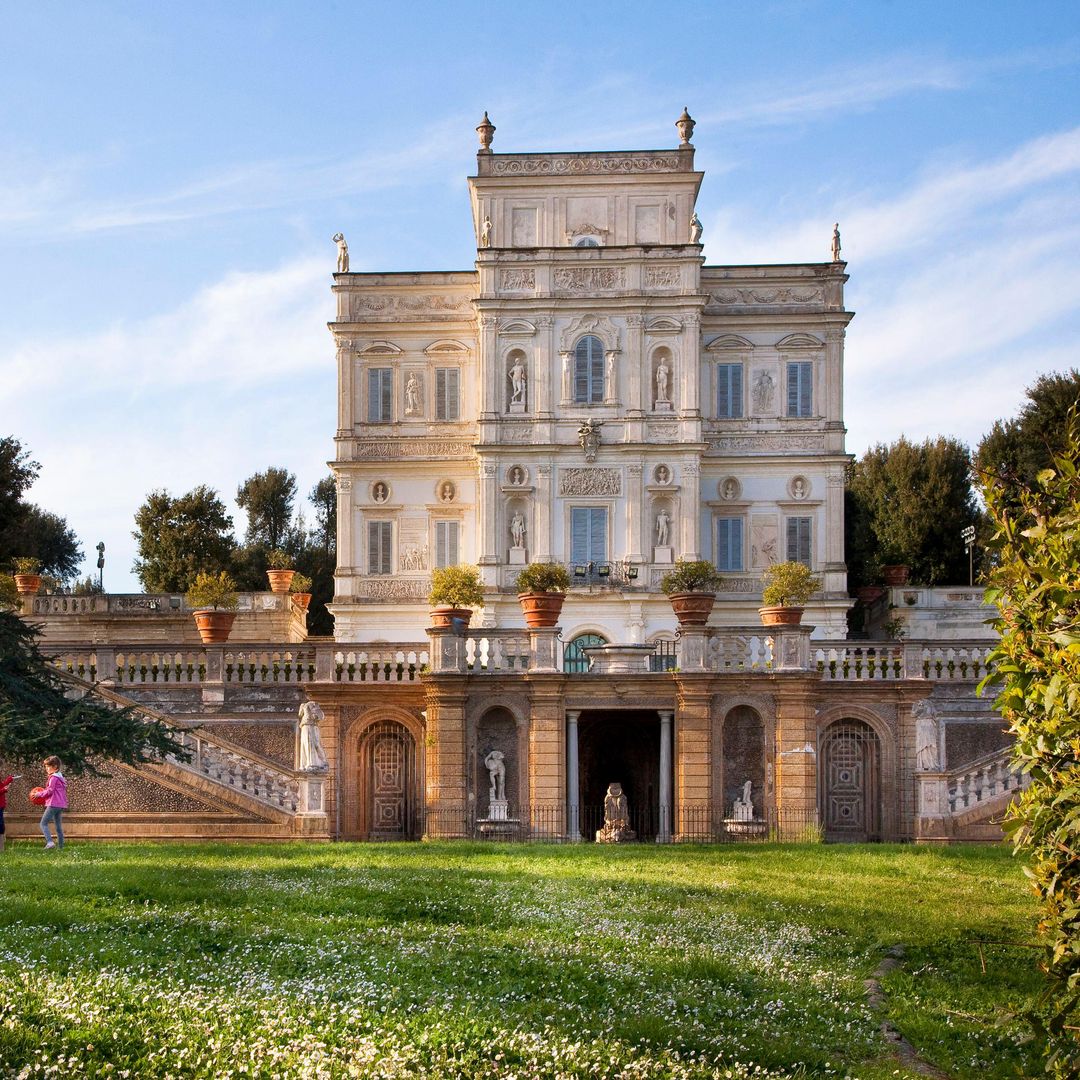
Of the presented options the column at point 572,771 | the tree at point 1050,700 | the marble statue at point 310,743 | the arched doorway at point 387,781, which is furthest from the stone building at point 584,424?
the tree at point 1050,700

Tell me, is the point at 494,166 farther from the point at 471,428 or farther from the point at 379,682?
the point at 379,682

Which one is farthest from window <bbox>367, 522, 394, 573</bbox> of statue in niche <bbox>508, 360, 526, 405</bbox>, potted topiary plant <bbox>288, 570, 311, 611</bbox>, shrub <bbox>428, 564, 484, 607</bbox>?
shrub <bbox>428, 564, 484, 607</bbox>

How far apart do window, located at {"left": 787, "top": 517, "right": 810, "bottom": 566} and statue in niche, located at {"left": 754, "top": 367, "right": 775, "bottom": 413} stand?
351 cm

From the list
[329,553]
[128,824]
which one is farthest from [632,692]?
[329,553]

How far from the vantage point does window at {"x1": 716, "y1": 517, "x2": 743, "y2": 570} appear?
46.0m

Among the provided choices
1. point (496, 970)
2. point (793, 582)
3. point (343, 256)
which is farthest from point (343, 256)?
point (496, 970)

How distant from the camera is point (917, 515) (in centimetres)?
5453

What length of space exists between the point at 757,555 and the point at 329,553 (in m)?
26.7

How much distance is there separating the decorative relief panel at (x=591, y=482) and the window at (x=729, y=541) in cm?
343

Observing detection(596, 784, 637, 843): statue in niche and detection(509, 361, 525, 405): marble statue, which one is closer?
detection(596, 784, 637, 843): statue in niche

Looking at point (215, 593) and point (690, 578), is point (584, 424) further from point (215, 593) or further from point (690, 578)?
point (215, 593)

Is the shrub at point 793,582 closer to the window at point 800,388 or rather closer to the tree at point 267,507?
the window at point 800,388

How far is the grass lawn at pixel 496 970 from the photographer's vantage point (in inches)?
383

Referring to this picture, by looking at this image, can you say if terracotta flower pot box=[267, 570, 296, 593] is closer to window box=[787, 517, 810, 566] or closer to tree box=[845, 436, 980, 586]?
window box=[787, 517, 810, 566]
